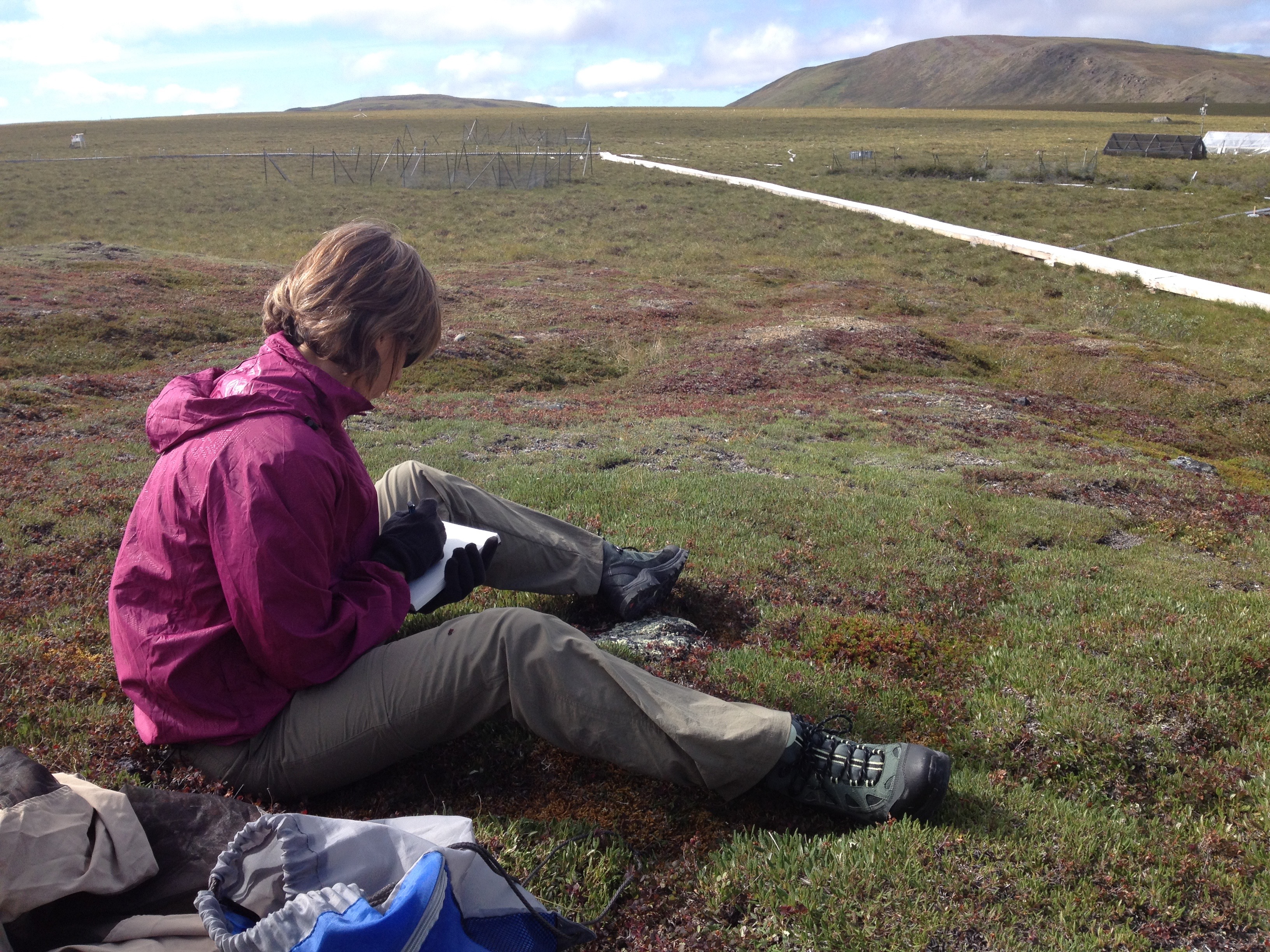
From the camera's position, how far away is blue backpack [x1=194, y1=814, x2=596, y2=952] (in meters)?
2.49

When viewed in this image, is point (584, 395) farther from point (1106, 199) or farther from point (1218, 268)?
point (1106, 199)

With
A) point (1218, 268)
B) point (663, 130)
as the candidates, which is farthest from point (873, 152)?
point (663, 130)

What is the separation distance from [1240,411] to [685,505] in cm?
1384

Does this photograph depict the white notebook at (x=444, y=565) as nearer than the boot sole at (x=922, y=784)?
No

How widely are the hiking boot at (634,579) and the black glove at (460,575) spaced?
124cm

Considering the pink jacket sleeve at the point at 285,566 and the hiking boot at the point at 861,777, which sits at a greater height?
the pink jacket sleeve at the point at 285,566

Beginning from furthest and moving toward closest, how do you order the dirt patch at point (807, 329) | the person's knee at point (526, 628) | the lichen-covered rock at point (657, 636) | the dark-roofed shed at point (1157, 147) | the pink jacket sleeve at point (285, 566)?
the dark-roofed shed at point (1157, 147)
the dirt patch at point (807, 329)
the lichen-covered rock at point (657, 636)
the person's knee at point (526, 628)
the pink jacket sleeve at point (285, 566)

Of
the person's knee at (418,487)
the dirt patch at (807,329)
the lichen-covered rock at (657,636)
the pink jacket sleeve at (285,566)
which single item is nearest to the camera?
the pink jacket sleeve at (285,566)

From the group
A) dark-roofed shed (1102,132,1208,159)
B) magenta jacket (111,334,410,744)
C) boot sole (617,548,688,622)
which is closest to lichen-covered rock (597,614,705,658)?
boot sole (617,548,688,622)

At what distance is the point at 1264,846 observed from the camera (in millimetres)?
3990

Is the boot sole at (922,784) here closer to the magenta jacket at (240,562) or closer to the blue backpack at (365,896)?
the blue backpack at (365,896)

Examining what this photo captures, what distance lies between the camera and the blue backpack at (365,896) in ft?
8.18

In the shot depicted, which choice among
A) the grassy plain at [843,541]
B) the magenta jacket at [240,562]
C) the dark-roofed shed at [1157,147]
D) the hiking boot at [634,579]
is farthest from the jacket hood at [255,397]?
the dark-roofed shed at [1157,147]

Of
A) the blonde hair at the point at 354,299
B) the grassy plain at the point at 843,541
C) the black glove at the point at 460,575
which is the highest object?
the blonde hair at the point at 354,299
